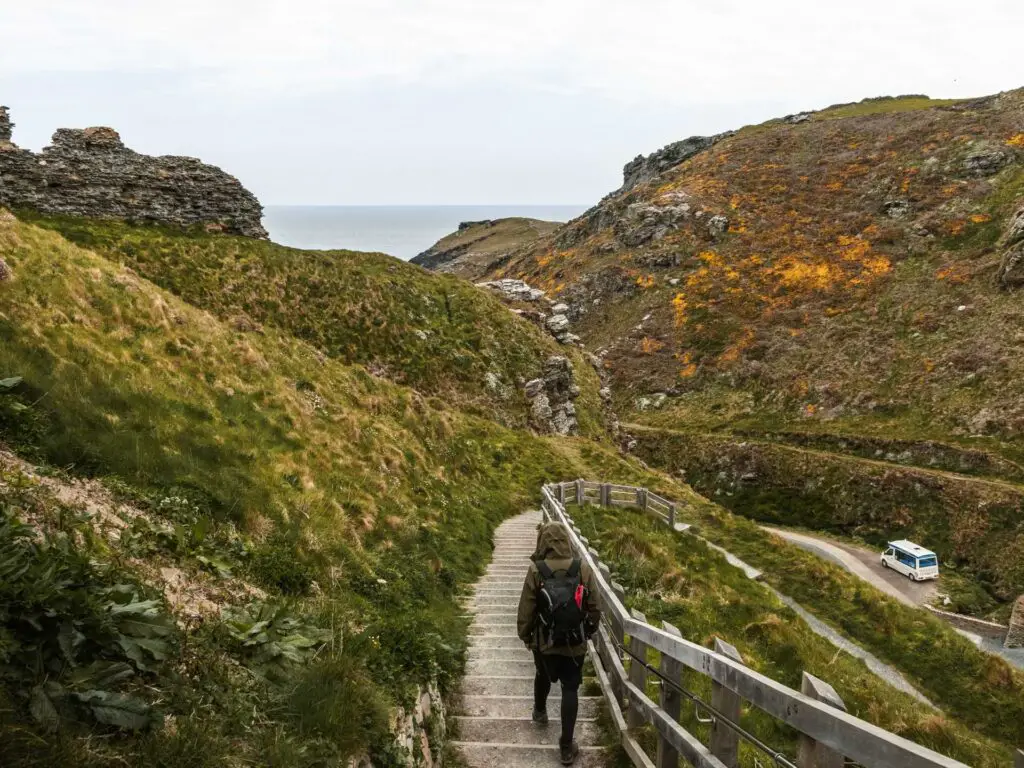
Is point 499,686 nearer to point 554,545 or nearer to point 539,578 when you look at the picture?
point 539,578

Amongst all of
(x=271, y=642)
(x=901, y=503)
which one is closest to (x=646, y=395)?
(x=901, y=503)

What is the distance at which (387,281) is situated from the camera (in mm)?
41438

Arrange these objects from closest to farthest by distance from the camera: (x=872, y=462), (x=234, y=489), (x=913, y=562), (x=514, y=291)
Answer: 1. (x=234, y=489)
2. (x=913, y=562)
3. (x=872, y=462)
4. (x=514, y=291)

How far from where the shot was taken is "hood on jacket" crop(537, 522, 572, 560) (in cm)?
675

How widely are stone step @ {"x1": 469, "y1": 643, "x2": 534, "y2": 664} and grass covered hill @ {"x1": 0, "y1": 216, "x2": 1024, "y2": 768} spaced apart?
1.38 feet

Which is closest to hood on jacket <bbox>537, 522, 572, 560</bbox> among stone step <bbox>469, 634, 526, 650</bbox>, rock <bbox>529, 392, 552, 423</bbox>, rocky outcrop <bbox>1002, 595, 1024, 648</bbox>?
stone step <bbox>469, 634, 526, 650</bbox>

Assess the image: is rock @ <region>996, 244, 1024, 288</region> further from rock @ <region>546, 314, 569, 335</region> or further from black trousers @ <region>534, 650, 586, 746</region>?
black trousers @ <region>534, 650, 586, 746</region>

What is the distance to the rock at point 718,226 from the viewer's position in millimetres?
83625

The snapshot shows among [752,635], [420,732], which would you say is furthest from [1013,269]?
[420,732]

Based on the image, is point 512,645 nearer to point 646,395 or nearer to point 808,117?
point 646,395

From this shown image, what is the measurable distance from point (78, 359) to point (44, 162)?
28254mm

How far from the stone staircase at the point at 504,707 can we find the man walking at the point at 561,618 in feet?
1.24

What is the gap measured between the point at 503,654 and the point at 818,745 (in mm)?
6330

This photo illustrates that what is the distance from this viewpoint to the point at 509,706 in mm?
7965
